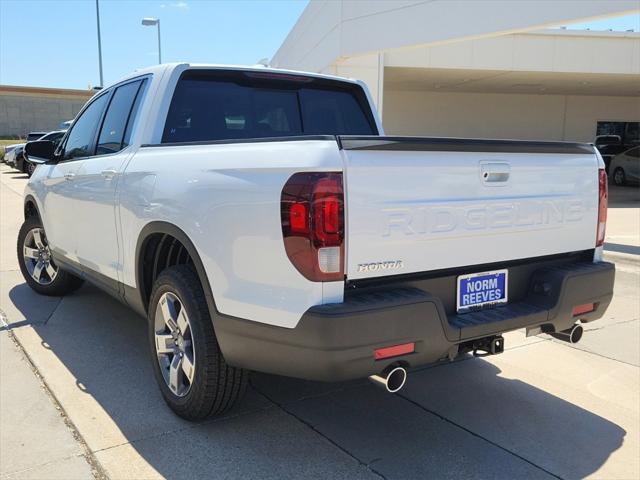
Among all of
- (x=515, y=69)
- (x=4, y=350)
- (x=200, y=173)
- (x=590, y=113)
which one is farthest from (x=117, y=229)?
(x=590, y=113)

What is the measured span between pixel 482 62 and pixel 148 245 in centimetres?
1611

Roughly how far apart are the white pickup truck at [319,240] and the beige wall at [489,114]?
70.7 feet

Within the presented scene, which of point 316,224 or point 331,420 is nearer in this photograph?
point 316,224

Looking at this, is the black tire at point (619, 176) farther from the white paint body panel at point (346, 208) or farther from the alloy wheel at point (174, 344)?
the alloy wheel at point (174, 344)

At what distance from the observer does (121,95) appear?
4.42 meters

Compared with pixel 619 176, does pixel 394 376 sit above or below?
above

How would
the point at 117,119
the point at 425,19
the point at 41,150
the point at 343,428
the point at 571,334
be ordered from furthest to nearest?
the point at 425,19, the point at 41,150, the point at 117,119, the point at 571,334, the point at 343,428

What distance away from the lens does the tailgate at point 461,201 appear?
2.54m

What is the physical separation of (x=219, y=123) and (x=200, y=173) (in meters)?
1.16

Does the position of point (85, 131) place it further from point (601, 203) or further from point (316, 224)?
point (601, 203)

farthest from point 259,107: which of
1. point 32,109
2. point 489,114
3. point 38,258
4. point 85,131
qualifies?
point 32,109

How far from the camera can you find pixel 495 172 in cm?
295

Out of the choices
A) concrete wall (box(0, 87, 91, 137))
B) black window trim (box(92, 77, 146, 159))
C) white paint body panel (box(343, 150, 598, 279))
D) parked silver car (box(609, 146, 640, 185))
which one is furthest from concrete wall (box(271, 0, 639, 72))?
concrete wall (box(0, 87, 91, 137))

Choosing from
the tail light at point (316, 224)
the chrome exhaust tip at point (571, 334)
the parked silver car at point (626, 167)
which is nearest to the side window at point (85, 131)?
the tail light at point (316, 224)
